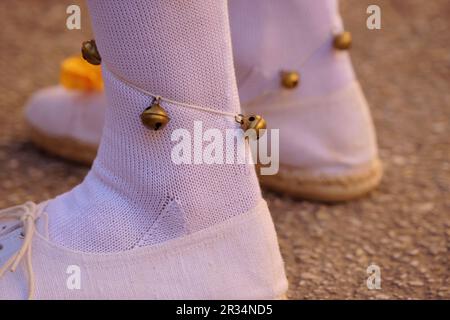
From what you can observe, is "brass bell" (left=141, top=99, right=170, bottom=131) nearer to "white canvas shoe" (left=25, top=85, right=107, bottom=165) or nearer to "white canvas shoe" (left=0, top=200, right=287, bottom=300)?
"white canvas shoe" (left=0, top=200, right=287, bottom=300)

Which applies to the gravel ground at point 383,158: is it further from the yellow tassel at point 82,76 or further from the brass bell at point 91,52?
the brass bell at point 91,52

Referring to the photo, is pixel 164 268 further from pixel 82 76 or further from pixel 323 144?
pixel 82 76

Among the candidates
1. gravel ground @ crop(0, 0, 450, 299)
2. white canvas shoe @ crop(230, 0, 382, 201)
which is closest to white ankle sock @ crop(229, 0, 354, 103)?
white canvas shoe @ crop(230, 0, 382, 201)

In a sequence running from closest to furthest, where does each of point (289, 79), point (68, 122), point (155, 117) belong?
point (155, 117) → point (289, 79) → point (68, 122)

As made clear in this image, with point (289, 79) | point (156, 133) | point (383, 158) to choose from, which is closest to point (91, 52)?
point (156, 133)

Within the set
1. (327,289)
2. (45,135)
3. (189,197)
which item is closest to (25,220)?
(189,197)

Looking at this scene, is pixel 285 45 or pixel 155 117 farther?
pixel 285 45

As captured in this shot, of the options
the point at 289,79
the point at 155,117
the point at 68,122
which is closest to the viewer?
the point at 155,117
